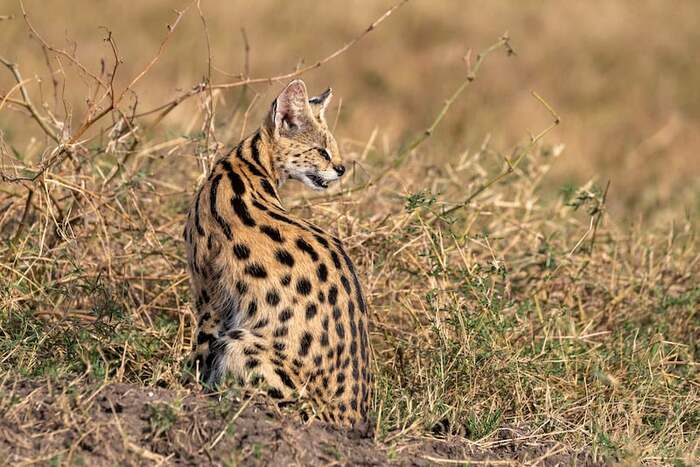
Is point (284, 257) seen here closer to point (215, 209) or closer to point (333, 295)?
point (333, 295)

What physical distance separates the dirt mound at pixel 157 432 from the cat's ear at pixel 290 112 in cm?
161

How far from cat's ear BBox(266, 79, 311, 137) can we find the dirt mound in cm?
161

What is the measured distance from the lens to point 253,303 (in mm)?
5512

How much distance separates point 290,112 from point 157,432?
6.59ft

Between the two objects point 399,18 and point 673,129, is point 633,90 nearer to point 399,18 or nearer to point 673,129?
point 673,129

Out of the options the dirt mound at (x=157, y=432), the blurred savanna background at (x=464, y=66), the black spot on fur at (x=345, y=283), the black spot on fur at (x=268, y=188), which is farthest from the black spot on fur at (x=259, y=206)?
the blurred savanna background at (x=464, y=66)

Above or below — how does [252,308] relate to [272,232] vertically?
below

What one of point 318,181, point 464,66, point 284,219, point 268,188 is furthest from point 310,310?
point 464,66

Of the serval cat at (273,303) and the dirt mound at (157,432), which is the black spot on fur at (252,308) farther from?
the dirt mound at (157,432)

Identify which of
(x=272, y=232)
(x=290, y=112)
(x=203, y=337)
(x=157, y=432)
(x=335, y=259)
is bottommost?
(x=157, y=432)

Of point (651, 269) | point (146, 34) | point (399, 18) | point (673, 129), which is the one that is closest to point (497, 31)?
point (399, 18)

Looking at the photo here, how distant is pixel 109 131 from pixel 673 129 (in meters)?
6.91

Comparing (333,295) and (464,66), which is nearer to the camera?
(333,295)

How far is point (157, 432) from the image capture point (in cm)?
480
